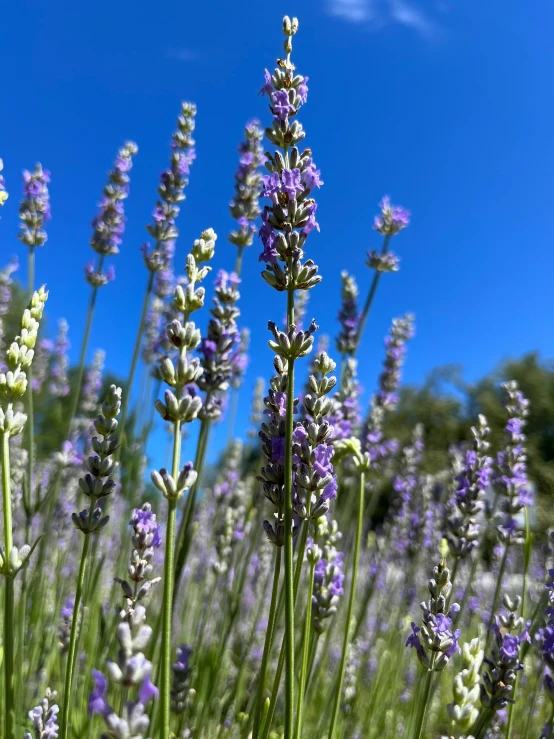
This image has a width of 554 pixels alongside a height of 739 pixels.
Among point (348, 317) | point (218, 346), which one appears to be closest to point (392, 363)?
point (348, 317)

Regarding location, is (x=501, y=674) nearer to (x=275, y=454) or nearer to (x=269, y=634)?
(x=269, y=634)

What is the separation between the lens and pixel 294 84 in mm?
1729

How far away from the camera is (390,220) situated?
376 cm

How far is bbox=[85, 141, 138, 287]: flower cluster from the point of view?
12.5ft

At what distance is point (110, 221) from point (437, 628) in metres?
3.25

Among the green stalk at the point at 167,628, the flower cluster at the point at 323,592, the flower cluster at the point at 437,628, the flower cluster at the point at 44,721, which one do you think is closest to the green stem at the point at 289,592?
the green stalk at the point at 167,628

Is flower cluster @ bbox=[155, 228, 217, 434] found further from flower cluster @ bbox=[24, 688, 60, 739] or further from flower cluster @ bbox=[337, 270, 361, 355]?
flower cluster @ bbox=[337, 270, 361, 355]

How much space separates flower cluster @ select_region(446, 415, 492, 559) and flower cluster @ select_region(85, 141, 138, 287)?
8.23ft

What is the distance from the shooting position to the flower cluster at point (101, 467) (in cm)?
144

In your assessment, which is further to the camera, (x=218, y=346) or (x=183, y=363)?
(x=218, y=346)

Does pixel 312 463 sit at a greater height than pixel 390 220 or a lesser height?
lesser

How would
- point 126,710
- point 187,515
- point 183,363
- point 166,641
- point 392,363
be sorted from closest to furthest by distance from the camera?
1. point 126,710
2. point 166,641
3. point 183,363
4. point 187,515
5. point 392,363

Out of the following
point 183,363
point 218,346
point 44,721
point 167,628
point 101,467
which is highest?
point 218,346

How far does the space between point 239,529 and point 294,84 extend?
3.00 meters
